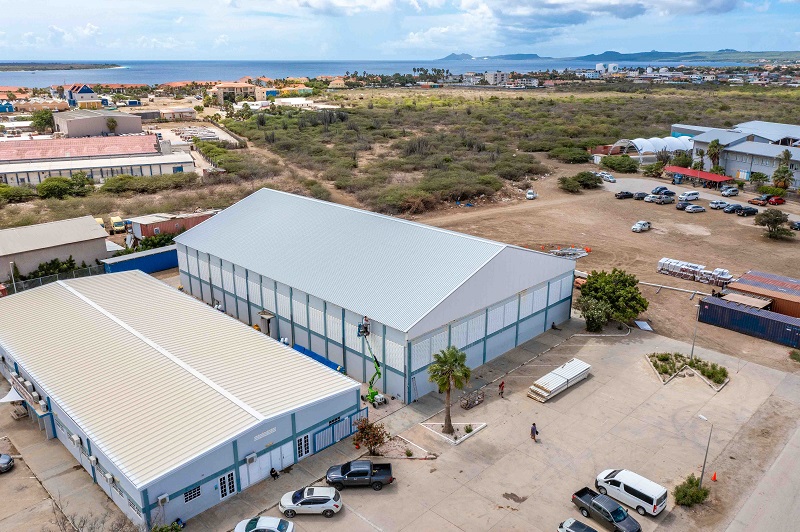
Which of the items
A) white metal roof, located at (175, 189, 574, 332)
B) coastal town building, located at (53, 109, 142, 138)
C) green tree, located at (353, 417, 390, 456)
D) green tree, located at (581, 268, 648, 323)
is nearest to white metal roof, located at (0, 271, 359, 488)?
green tree, located at (353, 417, 390, 456)

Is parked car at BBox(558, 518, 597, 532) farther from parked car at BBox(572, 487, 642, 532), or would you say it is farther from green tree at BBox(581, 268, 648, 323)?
green tree at BBox(581, 268, 648, 323)

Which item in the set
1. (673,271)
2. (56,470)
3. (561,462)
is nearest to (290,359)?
(56,470)

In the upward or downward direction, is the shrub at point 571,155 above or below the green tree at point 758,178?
above

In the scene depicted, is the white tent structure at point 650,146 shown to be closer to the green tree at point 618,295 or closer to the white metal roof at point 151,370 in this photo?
the green tree at point 618,295

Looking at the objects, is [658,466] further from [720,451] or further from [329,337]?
[329,337]

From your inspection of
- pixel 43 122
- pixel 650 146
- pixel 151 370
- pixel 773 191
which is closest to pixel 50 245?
pixel 151 370

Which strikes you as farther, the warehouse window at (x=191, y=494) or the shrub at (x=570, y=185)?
the shrub at (x=570, y=185)

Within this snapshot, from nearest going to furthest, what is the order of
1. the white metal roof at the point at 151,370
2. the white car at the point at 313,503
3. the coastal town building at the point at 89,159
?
the white car at the point at 313,503, the white metal roof at the point at 151,370, the coastal town building at the point at 89,159

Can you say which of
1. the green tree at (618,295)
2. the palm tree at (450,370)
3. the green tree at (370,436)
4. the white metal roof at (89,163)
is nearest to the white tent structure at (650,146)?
the green tree at (618,295)
